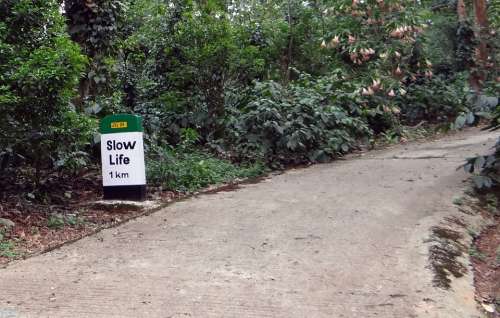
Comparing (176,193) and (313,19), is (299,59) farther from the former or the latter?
(176,193)

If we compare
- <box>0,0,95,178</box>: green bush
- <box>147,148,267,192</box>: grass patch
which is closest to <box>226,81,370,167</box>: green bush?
<box>147,148,267,192</box>: grass patch

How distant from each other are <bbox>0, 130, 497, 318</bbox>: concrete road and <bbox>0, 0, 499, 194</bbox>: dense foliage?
1.44m

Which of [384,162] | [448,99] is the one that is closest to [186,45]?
[384,162]

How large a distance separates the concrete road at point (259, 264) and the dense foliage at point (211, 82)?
1.44 metres

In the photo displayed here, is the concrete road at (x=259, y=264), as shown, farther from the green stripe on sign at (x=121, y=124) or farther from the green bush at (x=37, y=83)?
the green bush at (x=37, y=83)

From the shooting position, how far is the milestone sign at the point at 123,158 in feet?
20.9

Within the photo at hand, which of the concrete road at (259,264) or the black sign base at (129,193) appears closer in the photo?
the concrete road at (259,264)

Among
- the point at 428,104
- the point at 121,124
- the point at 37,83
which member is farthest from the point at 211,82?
the point at 428,104

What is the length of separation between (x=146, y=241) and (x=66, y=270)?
0.92 m

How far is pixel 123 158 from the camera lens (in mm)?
6395

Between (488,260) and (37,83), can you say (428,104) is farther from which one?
(37,83)

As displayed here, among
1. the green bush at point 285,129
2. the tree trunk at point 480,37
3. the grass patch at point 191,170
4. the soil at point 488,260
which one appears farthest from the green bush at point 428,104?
the soil at point 488,260

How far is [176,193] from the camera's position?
717 cm

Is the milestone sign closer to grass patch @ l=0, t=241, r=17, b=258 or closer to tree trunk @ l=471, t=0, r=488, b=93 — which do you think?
grass patch @ l=0, t=241, r=17, b=258
